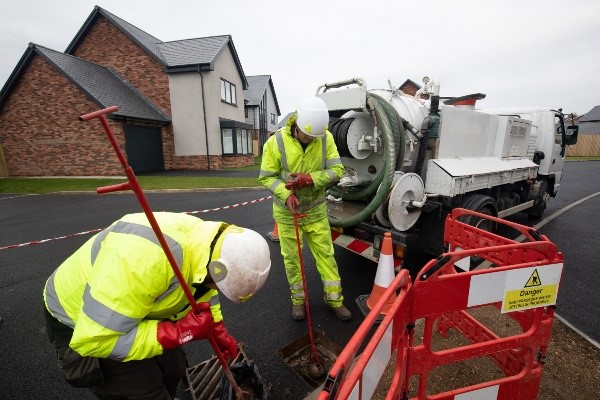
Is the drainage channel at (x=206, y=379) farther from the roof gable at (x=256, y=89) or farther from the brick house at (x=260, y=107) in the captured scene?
the roof gable at (x=256, y=89)

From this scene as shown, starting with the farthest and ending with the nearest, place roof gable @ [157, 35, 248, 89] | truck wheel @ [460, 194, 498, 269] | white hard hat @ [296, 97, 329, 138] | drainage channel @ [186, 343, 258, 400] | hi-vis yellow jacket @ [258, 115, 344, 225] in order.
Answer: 1. roof gable @ [157, 35, 248, 89]
2. truck wheel @ [460, 194, 498, 269]
3. hi-vis yellow jacket @ [258, 115, 344, 225]
4. white hard hat @ [296, 97, 329, 138]
5. drainage channel @ [186, 343, 258, 400]

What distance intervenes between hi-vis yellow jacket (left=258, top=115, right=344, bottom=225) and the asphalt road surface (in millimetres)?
1076

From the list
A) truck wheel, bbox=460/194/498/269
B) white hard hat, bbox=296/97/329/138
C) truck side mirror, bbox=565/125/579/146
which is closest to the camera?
white hard hat, bbox=296/97/329/138

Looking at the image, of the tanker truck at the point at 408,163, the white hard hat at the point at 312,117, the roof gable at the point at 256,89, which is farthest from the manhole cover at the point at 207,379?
the roof gable at the point at 256,89

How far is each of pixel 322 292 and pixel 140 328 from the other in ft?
8.24

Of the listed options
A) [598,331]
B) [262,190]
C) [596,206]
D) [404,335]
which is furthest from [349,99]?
[596,206]

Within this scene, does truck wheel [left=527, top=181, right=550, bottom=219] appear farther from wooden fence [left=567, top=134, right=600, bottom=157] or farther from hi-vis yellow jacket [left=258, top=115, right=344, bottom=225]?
wooden fence [left=567, top=134, right=600, bottom=157]

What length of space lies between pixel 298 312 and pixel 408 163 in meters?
2.12

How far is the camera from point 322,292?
3.59 meters

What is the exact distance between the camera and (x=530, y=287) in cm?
185

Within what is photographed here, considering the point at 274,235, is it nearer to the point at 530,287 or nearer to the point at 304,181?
the point at 304,181

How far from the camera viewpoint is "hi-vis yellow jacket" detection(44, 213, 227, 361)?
47.8 inches

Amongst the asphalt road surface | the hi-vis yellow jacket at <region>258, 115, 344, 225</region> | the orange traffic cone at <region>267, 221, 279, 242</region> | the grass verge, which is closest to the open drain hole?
the asphalt road surface

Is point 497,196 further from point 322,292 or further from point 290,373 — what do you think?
point 290,373
